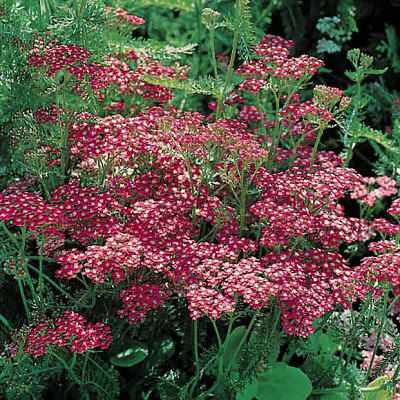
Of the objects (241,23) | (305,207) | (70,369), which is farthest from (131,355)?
(241,23)

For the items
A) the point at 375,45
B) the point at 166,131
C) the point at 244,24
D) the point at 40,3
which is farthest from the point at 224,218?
the point at 375,45

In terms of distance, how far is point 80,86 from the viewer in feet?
9.09

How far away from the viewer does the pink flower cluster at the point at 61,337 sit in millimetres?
2172

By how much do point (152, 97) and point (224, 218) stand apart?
0.79 metres

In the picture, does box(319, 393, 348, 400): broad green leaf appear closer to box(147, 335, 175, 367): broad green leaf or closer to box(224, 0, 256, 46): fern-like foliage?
box(147, 335, 175, 367): broad green leaf

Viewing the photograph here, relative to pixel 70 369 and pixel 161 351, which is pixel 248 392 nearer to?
pixel 161 351

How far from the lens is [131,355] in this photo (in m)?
2.70

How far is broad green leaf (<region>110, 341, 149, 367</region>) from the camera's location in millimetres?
2646

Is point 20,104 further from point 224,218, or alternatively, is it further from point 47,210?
point 224,218

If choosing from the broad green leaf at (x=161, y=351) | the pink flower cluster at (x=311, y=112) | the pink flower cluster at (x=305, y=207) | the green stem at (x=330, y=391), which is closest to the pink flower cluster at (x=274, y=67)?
the pink flower cluster at (x=311, y=112)

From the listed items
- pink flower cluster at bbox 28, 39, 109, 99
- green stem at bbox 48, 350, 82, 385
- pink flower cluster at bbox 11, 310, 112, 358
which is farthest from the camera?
pink flower cluster at bbox 28, 39, 109, 99

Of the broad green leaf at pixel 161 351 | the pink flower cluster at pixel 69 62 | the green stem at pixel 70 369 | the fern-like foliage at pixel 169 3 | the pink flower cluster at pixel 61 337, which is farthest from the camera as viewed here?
the fern-like foliage at pixel 169 3

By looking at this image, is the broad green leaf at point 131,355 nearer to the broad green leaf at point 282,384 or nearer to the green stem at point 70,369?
the green stem at point 70,369

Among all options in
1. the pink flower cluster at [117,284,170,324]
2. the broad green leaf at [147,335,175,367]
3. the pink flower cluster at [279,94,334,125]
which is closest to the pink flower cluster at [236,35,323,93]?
the pink flower cluster at [279,94,334,125]
